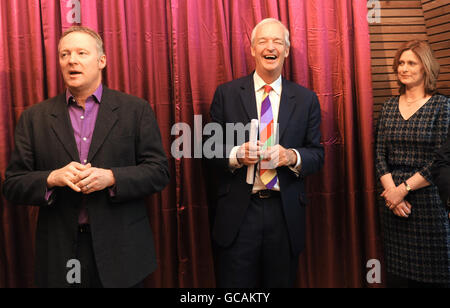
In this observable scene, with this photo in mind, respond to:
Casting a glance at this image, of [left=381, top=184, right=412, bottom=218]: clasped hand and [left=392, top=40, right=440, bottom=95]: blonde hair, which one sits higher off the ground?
[left=392, top=40, right=440, bottom=95]: blonde hair

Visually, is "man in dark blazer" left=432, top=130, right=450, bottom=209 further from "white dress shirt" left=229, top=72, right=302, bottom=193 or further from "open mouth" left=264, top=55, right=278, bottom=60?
"open mouth" left=264, top=55, right=278, bottom=60

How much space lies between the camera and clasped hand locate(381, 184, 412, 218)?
94.4 inches

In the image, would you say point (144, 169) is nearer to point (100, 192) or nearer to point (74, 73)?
point (100, 192)

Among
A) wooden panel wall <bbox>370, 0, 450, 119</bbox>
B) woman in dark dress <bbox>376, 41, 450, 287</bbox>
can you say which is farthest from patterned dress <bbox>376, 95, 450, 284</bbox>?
wooden panel wall <bbox>370, 0, 450, 119</bbox>

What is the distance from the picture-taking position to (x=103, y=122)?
188 cm

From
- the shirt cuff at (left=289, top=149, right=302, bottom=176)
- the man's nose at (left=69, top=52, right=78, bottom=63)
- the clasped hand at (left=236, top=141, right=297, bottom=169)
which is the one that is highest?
the man's nose at (left=69, top=52, right=78, bottom=63)

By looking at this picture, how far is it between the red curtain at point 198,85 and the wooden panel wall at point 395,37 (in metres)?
0.28

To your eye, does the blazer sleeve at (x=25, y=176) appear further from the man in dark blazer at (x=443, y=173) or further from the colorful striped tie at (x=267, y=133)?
the man in dark blazer at (x=443, y=173)

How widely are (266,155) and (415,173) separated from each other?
3.26 ft

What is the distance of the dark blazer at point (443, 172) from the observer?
1.93 metres

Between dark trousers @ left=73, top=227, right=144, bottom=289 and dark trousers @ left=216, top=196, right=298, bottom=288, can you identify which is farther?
dark trousers @ left=216, top=196, right=298, bottom=288

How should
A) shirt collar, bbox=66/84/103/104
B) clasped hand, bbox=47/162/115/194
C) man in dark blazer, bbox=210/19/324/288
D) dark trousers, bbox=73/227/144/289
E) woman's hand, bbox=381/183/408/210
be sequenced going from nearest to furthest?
clasped hand, bbox=47/162/115/194 < dark trousers, bbox=73/227/144/289 < shirt collar, bbox=66/84/103/104 < man in dark blazer, bbox=210/19/324/288 < woman's hand, bbox=381/183/408/210

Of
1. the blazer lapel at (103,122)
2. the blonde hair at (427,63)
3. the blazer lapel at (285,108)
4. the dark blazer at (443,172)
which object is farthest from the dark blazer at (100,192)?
the blonde hair at (427,63)

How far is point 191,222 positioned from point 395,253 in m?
1.34
